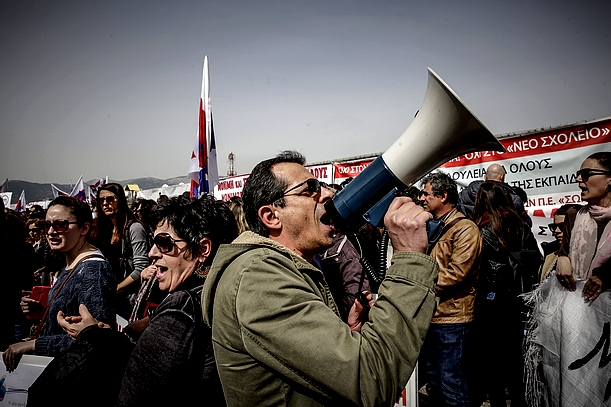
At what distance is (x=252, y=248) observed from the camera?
4.01ft

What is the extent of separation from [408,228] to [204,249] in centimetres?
105

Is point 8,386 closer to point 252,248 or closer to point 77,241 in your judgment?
point 77,241

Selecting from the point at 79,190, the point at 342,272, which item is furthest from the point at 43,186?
the point at 342,272

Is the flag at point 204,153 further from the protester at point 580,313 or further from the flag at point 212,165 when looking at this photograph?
the protester at point 580,313

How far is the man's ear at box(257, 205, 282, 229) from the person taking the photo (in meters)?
1.46

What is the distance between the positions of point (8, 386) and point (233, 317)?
1.85 m

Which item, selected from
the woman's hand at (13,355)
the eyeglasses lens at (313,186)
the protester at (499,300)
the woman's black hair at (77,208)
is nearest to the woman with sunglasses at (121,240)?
the woman's black hair at (77,208)

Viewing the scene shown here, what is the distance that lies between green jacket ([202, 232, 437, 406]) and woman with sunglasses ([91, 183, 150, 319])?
3093 mm

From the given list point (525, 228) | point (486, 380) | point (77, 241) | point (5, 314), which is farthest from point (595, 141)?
point (5, 314)

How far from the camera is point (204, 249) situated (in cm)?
185

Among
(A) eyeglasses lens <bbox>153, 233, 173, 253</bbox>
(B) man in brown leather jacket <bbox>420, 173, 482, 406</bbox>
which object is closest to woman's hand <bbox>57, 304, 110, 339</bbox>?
(A) eyeglasses lens <bbox>153, 233, 173, 253</bbox>

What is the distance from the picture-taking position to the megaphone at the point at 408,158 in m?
1.37

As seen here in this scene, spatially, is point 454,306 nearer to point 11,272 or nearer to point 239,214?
point 239,214

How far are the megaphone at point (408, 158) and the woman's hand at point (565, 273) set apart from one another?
1800 millimetres
